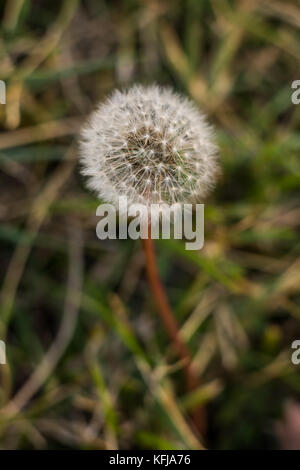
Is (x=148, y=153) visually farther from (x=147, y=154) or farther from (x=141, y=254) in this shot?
(x=141, y=254)

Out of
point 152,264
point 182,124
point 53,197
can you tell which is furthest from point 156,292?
point 53,197

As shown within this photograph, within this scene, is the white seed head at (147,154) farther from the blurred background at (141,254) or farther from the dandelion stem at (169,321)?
the blurred background at (141,254)

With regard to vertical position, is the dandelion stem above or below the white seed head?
below

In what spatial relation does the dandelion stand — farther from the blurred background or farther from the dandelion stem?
the blurred background

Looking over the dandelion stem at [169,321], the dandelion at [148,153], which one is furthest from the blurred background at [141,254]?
the dandelion at [148,153]

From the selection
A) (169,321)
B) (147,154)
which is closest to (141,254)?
(169,321)

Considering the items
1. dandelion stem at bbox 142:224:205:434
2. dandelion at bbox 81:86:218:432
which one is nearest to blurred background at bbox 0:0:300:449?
dandelion stem at bbox 142:224:205:434

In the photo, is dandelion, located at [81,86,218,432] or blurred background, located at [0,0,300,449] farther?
blurred background, located at [0,0,300,449]
